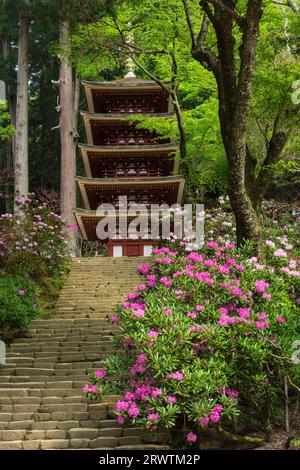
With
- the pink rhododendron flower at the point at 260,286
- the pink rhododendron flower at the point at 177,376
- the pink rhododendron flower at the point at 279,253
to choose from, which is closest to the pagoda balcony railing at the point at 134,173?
the pink rhododendron flower at the point at 279,253

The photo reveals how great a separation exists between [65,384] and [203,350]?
8.83 ft

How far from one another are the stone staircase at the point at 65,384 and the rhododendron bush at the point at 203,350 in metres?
0.70

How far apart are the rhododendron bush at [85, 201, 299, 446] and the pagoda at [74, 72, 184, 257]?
481 inches

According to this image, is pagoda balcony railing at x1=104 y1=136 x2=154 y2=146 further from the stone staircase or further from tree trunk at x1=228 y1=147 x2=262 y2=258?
tree trunk at x1=228 y1=147 x2=262 y2=258

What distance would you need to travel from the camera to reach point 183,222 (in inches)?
537

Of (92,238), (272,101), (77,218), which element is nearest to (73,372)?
(272,101)

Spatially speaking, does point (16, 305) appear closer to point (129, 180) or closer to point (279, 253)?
point (279, 253)

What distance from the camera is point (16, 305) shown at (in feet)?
31.4

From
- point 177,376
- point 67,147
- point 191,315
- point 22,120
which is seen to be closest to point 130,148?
point 67,147

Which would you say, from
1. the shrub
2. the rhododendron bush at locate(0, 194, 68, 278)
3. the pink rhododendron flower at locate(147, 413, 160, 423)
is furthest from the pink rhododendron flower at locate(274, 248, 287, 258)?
the rhododendron bush at locate(0, 194, 68, 278)

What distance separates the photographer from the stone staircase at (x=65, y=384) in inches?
222

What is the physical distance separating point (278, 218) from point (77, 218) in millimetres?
6594

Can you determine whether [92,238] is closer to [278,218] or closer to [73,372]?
[278,218]

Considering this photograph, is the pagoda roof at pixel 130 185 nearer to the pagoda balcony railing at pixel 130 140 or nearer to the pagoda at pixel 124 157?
the pagoda at pixel 124 157
